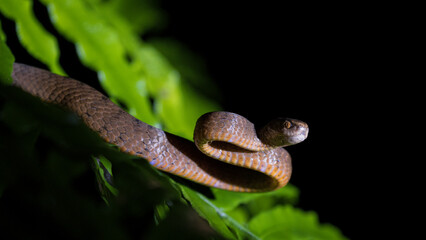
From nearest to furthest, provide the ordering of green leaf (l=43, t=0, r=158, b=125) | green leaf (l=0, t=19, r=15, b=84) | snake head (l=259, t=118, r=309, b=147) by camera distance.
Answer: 1. green leaf (l=0, t=19, r=15, b=84)
2. snake head (l=259, t=118, r=309, b=147)
3. green leaf (l=43, t=0, r=158, b=125)

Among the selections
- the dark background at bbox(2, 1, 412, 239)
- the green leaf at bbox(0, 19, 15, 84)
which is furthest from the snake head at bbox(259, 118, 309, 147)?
the dark background at bbox(2, 1, 412, 239)

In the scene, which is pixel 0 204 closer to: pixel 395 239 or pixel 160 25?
pixel 160 25

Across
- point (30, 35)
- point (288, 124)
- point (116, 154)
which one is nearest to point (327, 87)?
point (288, 124)

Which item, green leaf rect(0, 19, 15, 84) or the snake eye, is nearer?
green leaf rect(0, 19, 15, 84)

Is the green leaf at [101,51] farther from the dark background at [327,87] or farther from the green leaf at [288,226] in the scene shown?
the dark background at [327,87]

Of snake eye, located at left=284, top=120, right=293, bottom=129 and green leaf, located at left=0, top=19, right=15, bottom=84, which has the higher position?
snake eye, located at left=284, top=120, right=293, bottom=129

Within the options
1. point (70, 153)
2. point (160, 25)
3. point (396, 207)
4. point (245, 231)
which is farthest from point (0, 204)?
point (396, 207)

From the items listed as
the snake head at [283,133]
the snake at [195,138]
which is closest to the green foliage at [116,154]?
the snake at [195,138]

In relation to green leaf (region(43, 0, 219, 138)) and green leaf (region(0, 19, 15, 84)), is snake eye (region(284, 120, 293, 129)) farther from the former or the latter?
green leaf (region(0, 19, 15, 84))
